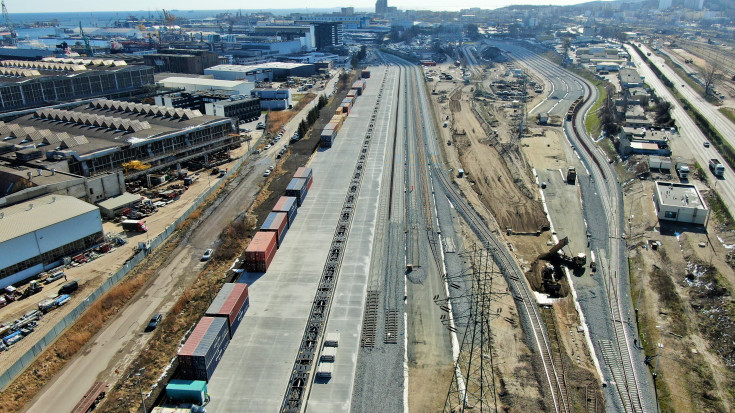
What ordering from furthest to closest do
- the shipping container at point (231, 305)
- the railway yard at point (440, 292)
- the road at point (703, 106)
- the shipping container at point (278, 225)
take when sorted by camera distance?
the road at point (703, 106), the shipping container at point (278, 225), the shipping container at point (231, 305), the railway yard at point (440, 292)

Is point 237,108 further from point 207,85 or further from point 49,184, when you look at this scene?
point 49,184

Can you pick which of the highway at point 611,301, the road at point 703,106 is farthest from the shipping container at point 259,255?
the road at point 703,106

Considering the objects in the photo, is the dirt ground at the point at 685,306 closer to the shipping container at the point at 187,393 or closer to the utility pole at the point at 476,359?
the utility pole at the point at 476,359

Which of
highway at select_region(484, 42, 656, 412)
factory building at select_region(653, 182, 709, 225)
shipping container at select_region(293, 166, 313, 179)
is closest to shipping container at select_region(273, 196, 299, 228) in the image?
shipping container at select_region(293, 166, 313, 179)

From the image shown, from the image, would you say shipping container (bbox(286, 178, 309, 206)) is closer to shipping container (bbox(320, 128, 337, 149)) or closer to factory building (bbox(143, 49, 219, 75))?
shipping container (bbox(320, 128, 337, 149))

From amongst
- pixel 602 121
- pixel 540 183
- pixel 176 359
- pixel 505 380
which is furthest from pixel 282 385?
pixel 602 121

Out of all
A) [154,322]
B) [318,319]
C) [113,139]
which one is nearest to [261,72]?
[113,139]
